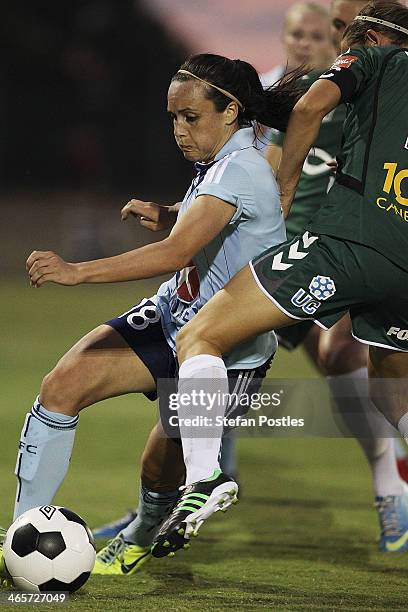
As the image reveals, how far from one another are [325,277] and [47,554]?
1180mm

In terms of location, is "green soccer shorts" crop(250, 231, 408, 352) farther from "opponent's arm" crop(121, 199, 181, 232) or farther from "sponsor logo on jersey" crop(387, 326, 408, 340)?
"opponent's arm" crop(121, 199, 181, 232)

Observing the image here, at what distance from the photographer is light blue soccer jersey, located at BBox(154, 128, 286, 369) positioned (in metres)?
3.48

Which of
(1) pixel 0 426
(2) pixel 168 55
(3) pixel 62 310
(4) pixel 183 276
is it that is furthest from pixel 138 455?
(2) pixel 168 55

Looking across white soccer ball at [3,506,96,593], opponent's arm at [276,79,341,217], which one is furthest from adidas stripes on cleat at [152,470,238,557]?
opponent's arm at [276,79,341,217]

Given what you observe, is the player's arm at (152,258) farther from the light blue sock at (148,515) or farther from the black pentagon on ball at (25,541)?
the light blue sock at (148,515)

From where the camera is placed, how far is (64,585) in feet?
11.1

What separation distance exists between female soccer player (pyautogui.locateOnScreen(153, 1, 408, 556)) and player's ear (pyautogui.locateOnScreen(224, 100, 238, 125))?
0.79 ft

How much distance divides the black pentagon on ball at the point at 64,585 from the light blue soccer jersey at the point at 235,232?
83 cm

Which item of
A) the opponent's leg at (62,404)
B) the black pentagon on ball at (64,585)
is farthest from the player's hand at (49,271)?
the black pentagon on ball at (64,585)

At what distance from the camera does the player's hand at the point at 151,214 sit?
3891 millimetres

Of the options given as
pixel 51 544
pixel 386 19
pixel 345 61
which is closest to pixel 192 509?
pixel 51 544

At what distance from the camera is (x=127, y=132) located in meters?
18.4

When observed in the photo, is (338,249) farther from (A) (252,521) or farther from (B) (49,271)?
(A) (252,521)

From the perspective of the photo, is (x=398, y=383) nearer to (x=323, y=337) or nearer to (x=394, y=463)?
(x=394, y=463)
